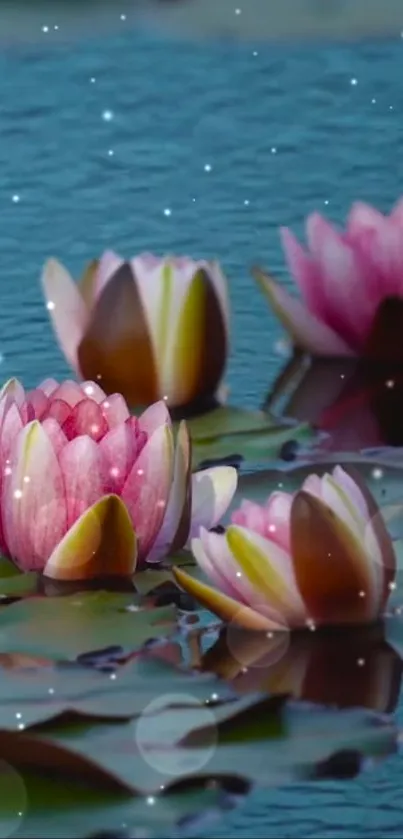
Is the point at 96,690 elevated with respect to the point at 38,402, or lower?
lower

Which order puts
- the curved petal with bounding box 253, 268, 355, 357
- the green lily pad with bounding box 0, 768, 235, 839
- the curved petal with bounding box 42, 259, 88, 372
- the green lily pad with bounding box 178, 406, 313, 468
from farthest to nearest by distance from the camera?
the curved petal with bounding box 253, 268, 355, 357, the curved petal with bounding box 42, 259, 88, 372, the green lily pad with bounding box 178, 406, 313, 468, the green lily pad with bounding box 0, 768, 235, 839

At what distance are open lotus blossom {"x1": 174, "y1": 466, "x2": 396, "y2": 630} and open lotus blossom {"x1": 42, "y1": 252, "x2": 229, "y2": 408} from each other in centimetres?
51

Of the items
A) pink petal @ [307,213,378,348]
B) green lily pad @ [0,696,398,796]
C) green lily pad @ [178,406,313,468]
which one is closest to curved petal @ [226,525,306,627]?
green lily pad @ [0,696,398,796]

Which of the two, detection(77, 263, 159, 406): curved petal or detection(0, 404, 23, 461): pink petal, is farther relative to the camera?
detection(77, 263, 159, 406): curved petal

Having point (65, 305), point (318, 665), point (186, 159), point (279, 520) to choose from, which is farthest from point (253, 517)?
point (186, 159)

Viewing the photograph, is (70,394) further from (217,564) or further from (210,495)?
(217,564)

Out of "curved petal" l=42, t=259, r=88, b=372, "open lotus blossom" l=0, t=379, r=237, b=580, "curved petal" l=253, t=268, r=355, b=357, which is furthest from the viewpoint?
"curved petal" l=253, t=268, r=355, b=357

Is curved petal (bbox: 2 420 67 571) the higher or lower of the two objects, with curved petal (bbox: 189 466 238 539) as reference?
higher

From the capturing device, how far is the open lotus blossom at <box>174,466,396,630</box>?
67.1 inches

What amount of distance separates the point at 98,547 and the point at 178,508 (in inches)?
3.7

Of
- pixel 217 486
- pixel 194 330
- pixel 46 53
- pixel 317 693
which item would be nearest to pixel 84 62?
pixel 46 53

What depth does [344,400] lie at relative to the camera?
2357 millimetres

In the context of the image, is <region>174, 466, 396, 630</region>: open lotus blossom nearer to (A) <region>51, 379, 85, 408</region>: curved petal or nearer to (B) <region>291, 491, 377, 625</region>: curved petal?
(B) <region>291, 491, 377, 625</region>: curved petal

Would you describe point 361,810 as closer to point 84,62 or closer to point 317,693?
point 317,693
